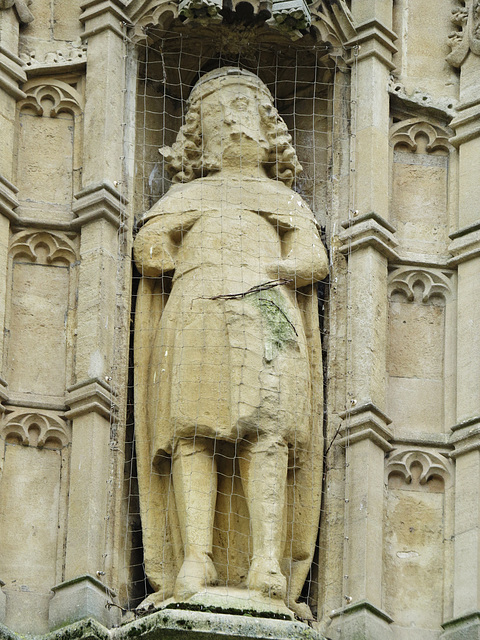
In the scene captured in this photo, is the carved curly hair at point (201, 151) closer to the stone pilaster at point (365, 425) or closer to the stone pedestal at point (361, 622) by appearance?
the stone pilaster at point (365, 425)

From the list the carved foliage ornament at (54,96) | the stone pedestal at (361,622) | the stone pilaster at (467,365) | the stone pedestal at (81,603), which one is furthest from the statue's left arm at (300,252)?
the stone pedestal at (81,603)

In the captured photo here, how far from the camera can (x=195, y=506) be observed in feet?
39.0

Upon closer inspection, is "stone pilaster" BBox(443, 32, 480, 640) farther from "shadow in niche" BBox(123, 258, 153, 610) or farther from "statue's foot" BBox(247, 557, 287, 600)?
"shadow in niche" BBox(123, 258, 153, 610)

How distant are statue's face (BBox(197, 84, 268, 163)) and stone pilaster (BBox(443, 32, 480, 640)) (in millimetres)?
1200

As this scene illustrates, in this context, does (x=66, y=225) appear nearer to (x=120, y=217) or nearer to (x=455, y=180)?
(x=120, y=217)

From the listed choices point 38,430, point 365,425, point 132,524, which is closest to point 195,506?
point 132,524

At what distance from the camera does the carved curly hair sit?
1300 cm

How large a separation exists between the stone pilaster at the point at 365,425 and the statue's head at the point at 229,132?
1.98 feet

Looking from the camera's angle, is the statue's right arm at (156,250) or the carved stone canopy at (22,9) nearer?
the statue's right arm at (156,250)

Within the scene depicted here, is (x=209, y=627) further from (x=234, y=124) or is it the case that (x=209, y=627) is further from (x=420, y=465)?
(x=234, y=124)

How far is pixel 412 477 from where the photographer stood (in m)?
12.4

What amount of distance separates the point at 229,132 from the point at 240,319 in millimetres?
1277

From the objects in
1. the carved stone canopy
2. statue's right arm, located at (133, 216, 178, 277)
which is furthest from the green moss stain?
the carved stone canopy

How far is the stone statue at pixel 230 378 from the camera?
11914 mm
